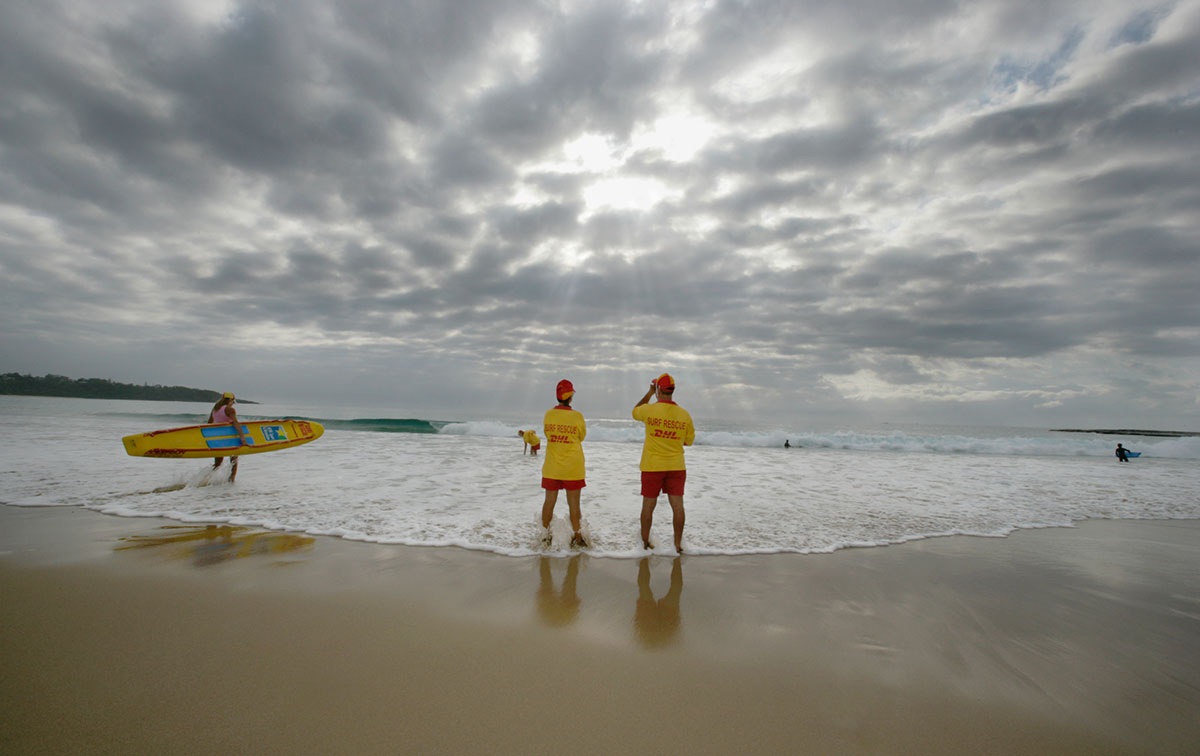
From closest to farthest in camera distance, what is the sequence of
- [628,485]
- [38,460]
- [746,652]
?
[746,652] → [628,485] → [38,460]

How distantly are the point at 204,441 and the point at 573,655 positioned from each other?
10.5m

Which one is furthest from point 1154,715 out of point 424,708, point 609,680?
point 424,708

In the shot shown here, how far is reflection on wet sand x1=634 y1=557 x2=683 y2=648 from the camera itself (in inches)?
135

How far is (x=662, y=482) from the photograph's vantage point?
580 centimetres

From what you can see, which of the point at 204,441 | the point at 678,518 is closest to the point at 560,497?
the point at 678,518

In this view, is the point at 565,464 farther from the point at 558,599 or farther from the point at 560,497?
the point at 560,497

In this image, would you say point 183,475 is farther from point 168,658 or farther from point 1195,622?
point 1195,622

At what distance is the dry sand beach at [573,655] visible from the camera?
2.36 metres

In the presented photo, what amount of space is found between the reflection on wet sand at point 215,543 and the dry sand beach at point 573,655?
70 millimetres

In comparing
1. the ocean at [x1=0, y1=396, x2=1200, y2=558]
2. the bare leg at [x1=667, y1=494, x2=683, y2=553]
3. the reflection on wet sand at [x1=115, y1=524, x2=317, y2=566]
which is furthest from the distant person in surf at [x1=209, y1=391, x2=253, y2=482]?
the bare leg at [x1=667, y1=494, x2=683, y2=553]

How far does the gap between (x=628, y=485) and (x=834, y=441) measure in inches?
1057

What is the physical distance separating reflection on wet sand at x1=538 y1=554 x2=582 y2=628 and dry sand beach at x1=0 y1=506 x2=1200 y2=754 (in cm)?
4

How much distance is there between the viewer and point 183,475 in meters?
9.73

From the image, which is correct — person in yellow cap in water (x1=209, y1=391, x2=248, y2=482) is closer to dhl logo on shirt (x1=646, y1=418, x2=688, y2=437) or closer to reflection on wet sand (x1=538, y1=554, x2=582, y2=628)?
reflection on wet sand (x1=538, y1=554, x2=582, y2=628)
